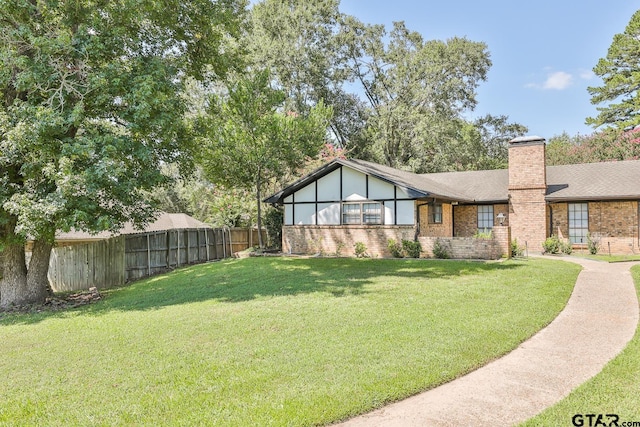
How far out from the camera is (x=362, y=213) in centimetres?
1775

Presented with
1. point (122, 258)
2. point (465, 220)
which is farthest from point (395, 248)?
point (122, 258)

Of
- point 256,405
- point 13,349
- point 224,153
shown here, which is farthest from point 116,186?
point 224,153

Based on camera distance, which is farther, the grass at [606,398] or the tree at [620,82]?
the tree at [620,82]

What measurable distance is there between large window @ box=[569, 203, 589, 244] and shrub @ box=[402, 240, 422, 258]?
762 cm

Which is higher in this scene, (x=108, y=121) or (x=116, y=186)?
(x=108, y=121)

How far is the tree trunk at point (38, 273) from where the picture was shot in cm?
1171

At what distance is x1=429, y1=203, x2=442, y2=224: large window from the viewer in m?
18.5

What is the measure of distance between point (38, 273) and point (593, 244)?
20637mm

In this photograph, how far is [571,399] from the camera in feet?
13.1

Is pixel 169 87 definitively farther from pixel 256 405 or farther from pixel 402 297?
pixel 256 405

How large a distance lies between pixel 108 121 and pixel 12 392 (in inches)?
349

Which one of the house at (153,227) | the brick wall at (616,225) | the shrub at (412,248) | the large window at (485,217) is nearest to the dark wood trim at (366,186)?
the shrub at (412,248)

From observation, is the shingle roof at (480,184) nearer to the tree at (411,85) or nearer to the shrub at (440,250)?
the shrub at (440,250)

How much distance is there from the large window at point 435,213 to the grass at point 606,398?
13755 millimetres
